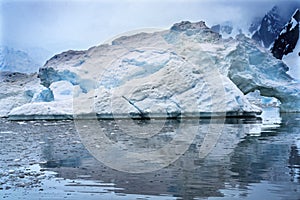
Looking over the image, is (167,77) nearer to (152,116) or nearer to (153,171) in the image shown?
(152,116)

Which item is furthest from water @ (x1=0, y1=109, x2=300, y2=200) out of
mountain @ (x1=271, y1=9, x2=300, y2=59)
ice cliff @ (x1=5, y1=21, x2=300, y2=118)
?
mountain @ (x1=271, y1=9, x2=300, y2=59)

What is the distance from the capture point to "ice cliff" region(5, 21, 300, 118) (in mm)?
21750

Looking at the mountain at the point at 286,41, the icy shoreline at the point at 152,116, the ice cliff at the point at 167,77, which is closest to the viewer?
the ice cliff at the point at 167,77

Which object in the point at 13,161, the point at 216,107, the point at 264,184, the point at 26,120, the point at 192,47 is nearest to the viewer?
the point at 264,184

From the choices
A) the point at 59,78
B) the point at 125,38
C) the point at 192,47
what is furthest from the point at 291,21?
the point at 59,78

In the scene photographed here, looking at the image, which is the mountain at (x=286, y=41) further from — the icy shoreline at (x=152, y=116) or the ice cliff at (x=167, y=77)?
the icy shoreline at (x=152, y=116)

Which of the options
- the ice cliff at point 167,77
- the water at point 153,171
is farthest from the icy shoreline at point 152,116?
the water at point 153,171

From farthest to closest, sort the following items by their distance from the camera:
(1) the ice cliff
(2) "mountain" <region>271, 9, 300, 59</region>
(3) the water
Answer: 1. (2) "mountain" <region>271, 9, 300, 59</region>
2. (1) the ice cliff
3. (3) the water

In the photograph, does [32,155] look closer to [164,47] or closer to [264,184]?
[264,184]

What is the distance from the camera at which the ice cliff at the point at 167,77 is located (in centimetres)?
2175

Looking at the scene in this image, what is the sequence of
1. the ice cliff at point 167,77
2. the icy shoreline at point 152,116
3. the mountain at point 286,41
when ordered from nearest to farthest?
the ice cliff at point 167,77 → the icy shoreline at point 152,116 → the mountain at point 286,41

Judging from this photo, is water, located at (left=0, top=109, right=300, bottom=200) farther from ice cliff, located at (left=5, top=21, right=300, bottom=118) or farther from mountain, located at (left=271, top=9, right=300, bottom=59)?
mountain, located at (left=271, top=9, right=300, bottom=59)

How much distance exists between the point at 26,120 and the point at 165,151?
671 inches

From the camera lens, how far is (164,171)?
266 inches
